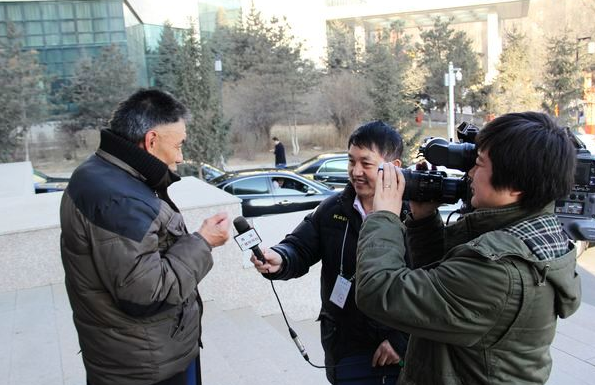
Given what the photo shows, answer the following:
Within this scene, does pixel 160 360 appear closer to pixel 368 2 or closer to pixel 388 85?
pixel 388 85

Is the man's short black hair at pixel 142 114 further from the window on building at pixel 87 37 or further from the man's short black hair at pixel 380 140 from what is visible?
the window on building at pixel 87 37

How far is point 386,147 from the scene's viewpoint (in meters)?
2.49

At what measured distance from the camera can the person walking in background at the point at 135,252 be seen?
1926mm

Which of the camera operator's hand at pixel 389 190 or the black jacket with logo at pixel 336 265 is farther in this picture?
the black jacket with logo at pixel 336 265

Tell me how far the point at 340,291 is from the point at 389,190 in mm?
804

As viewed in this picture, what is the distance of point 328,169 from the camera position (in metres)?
15.8

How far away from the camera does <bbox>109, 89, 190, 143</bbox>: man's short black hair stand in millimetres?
2152

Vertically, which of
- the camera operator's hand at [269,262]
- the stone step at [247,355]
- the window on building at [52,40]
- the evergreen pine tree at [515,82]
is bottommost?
the stone step at [247,355]

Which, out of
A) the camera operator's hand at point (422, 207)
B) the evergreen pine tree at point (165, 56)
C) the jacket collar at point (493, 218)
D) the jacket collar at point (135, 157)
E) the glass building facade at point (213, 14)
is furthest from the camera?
the glass building facade at point (213, 14)

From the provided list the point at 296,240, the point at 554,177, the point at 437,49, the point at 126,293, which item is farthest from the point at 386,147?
the point at 437,49

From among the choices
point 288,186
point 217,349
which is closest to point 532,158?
A: point 217,349

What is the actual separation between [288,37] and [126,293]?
3520 cm

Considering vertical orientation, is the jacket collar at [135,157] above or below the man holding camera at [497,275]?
above

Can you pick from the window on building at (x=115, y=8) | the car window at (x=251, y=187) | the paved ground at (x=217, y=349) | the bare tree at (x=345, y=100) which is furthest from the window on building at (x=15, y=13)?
the paved ground at (x=217, y=349)
